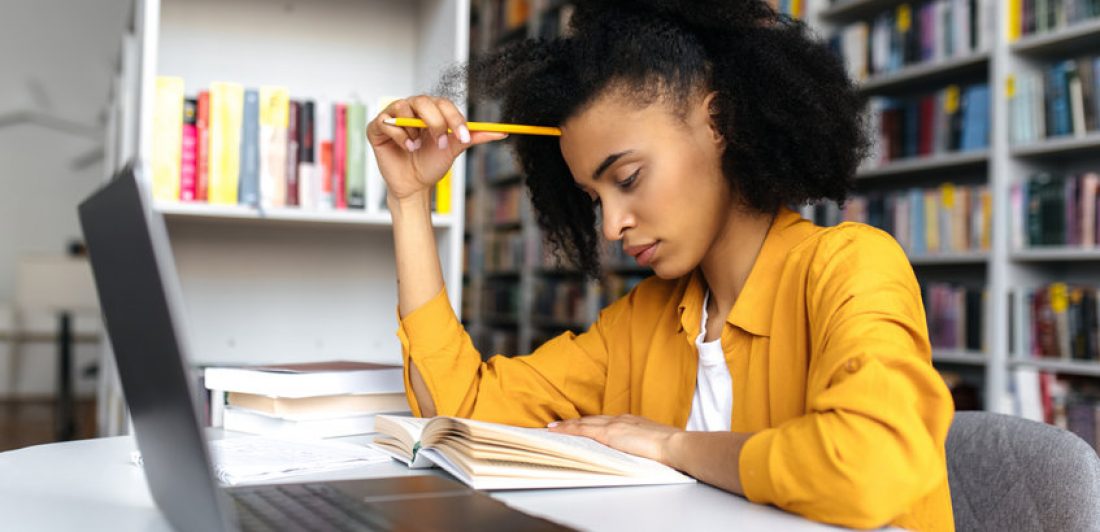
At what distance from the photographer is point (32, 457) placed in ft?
3.55

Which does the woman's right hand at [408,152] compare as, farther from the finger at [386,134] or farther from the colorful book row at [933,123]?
the colorful book row at [933,123]

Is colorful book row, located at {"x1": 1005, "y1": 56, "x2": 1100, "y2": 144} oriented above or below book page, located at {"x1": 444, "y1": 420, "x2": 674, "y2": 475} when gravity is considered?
above

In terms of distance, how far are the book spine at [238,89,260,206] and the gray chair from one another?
1.35m

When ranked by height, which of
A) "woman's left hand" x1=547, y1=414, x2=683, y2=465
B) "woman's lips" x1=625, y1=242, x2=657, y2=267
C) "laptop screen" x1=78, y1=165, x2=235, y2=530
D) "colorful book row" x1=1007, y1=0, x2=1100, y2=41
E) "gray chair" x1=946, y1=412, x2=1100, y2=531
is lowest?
"gray chair" x1=946, y1=412, x2=1100, y2=531

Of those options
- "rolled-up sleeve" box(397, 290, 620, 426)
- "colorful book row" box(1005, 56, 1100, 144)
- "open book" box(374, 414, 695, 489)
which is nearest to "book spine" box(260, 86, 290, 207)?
"rolled-up sleeve" box(397, 290, 620, 426)

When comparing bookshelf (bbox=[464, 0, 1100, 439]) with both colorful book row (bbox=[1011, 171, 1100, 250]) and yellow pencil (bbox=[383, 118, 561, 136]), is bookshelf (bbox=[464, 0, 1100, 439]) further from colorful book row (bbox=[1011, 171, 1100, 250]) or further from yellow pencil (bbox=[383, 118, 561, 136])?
yellow pencil (bbox=[383, 118, 561, 136])

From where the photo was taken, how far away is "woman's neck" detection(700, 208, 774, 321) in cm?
124

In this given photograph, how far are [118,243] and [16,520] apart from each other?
0.28m

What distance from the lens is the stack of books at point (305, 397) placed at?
4.08 feet

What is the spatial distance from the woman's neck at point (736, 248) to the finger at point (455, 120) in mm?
347

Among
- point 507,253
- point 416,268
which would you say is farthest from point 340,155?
point 507,253

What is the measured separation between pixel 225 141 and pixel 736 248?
1.11m

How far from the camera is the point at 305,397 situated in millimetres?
1255

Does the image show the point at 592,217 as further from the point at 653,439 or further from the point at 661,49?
the point at 653,439
